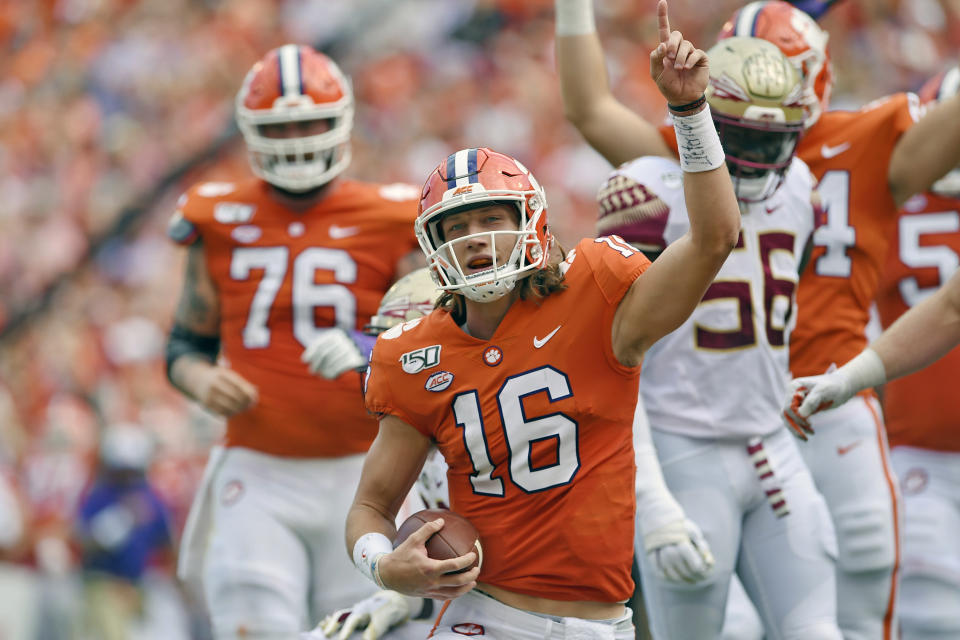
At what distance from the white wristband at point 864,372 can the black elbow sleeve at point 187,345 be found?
2264 mm

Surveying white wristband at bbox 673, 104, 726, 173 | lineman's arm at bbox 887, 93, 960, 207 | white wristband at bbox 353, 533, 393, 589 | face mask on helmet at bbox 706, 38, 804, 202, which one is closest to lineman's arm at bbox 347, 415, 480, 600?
white wristband at bbox 353, 533, 393, 589

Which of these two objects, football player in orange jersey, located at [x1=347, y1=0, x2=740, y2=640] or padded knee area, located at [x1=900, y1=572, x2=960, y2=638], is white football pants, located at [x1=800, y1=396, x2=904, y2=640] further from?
football player in orange jersey, located at [x1=347, y1=0, x2=740, y2=640]

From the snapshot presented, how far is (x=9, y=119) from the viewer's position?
39.0ft

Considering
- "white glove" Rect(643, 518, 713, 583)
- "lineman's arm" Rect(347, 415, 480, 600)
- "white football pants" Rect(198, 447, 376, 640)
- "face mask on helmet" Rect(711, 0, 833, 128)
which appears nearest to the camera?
"lineman's arm" Rect(347, 415, 480, 600)

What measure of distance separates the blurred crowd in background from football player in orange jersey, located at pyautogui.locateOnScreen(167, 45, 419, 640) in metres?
3.51

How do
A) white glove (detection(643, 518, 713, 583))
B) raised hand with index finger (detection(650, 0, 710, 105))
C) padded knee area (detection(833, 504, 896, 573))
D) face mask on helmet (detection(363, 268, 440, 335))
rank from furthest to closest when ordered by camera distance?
padded knee area (detection(833, 504, 896, 573))
face mask on helmet (detection(363, 268, 440, 335))
white glove (detection(643, 518, 713, 583))
raised hand with index finger (detection(650, 0, 710, 105))

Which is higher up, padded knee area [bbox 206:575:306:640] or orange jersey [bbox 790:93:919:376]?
orange jersey [bbox 790:93:919:376]

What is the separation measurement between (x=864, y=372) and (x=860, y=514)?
644 mm

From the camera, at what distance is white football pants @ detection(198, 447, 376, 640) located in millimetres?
4438

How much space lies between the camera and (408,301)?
383 centimetres

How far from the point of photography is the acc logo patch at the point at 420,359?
3023mm

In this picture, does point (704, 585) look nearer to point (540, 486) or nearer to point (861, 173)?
point (540, 486)

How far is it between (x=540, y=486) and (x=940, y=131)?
185 centimetres

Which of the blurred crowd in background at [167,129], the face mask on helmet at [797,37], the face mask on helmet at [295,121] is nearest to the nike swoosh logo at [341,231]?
the face mask on helmet at [295,121]
